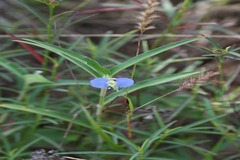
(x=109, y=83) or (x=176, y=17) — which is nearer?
(x=109, y=83)

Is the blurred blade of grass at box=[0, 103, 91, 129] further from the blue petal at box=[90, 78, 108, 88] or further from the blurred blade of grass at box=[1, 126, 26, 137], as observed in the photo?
the blue petal at box=[90, 78, 108, 88]

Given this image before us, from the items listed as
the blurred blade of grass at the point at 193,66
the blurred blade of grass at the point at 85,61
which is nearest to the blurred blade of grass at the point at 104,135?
the blurred blade of grass at the point at 85,61

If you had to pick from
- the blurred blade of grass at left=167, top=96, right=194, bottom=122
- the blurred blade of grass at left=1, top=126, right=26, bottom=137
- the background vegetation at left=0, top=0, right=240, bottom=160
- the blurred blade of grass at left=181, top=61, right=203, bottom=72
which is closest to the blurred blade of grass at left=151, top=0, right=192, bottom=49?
the background vegetation at left=0, top=0, right=240, bottom=160

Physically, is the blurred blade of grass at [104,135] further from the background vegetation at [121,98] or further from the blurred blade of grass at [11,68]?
the blurred blade of grass at [11,68]

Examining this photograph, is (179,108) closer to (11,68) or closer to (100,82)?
(100,82)

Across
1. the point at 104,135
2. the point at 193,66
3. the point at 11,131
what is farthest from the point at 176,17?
the point at 11,131

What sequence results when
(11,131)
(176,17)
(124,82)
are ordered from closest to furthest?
(124,82), (11,131), (176,17)

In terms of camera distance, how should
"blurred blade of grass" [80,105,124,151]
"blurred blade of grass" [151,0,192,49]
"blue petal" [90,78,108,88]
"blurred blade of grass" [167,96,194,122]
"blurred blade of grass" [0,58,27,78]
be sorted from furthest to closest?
"blurred blade of grass" [151,0,192,49] → "blurred blade of grass" [167,96,194,122] → "blurred blade of grass" [0,58,27,78] → "blurred blade of grass" [80,105,124,151] → "blue petal" [90,78,108,88]

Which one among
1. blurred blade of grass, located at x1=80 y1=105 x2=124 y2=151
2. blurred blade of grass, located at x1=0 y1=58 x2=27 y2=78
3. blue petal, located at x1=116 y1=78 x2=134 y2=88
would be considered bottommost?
blurred blade of grass, located at x1=80 y1=105 x2=124 y2=151

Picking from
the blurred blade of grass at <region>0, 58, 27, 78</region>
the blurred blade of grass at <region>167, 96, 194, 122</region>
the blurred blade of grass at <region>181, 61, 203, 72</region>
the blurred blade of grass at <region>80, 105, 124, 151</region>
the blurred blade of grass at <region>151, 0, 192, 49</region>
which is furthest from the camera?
the blurred blade of grass at <region>181, 61, 203, 72</region>

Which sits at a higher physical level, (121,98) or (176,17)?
(176,17)
